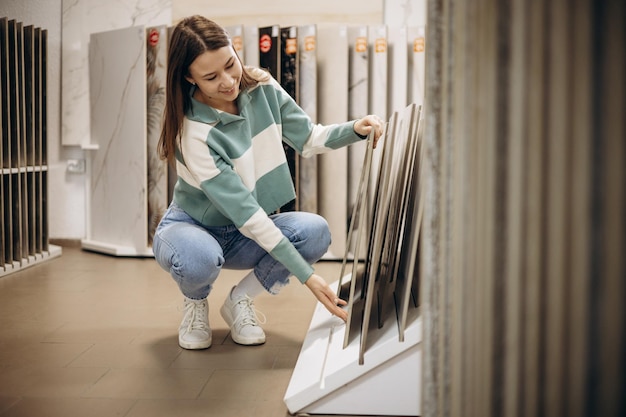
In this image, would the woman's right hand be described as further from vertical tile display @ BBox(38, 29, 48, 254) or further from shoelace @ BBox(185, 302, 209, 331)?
vertical tile display @ BBox(38, 29, 48, 254)

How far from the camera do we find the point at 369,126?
74.9 inches

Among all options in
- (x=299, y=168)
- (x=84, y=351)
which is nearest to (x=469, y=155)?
(x=84, y=351)

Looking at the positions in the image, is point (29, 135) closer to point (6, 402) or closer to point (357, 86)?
point (357, 86)

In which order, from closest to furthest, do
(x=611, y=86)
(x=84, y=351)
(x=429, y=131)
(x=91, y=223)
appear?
(x=611, y=86)
(x=429, y=131)
(x=84, y=351)
(x=91, y=223)

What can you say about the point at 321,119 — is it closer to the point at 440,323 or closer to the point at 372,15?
the point at 372,15

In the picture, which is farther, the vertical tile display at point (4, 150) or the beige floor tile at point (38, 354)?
the vertical tile display at point (4, 150)

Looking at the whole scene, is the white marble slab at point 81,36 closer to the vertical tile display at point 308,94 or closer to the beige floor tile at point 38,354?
the vertical tile display at point 308,94

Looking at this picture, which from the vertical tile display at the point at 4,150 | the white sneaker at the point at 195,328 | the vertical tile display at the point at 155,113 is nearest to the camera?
the white sneaker at the point at 195,328

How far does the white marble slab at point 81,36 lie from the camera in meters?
4.09

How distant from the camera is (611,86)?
57 centimetres

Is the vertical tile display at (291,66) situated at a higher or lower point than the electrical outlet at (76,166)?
higher

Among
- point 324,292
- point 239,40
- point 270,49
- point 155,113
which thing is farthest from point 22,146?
point 324,292

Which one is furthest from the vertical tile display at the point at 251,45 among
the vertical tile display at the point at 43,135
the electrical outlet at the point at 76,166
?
the electrical outlet at the point at 76,166

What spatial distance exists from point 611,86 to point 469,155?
14cm
